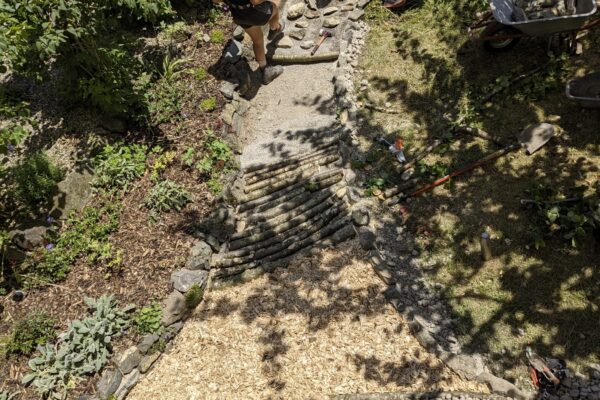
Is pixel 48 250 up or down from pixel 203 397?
up

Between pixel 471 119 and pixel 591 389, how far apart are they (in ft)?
14.8

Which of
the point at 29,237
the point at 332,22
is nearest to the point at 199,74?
the point at 332,22

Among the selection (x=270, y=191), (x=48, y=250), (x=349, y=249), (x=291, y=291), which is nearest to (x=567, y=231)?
(x=349, y=249)

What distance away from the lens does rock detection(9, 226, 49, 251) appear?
19.6 ft

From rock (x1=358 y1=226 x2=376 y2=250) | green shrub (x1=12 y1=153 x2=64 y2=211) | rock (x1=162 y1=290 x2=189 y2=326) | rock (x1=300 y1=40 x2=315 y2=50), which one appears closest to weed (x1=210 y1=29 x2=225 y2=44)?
rock (x1=300 y1=40 x2=315 y2=50)

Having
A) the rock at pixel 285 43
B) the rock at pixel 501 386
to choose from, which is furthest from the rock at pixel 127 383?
the rock at pixel 285 43

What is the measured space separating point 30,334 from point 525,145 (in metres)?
7.96

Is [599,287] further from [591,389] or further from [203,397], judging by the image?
[203,397]

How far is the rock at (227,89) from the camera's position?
8.18 m

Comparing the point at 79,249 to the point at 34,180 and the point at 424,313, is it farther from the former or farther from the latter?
the point at 424,313

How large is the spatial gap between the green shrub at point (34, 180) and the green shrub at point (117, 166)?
66 centimetres

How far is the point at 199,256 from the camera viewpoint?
6.15 meters

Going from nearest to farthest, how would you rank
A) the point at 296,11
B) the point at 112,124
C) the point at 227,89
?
the point at 112,124
the point at 227,89
the point at 296,11

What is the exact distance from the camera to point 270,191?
706 cm
